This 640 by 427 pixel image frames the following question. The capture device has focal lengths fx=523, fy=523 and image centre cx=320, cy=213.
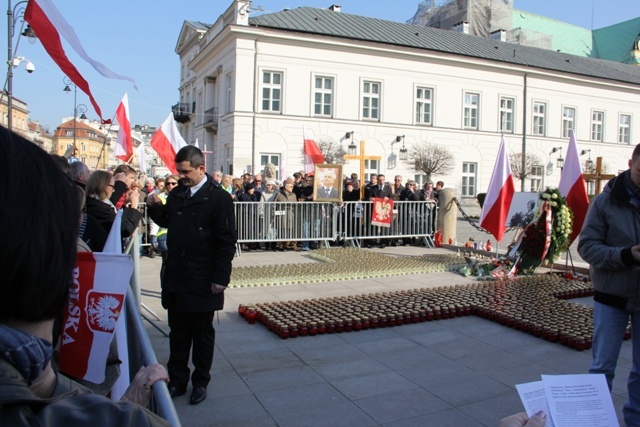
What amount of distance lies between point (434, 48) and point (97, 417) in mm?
37298

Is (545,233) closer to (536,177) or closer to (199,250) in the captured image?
(199,250)

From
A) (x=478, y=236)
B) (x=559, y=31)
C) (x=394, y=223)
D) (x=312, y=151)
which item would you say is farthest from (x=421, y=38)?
(x=559, y=31)

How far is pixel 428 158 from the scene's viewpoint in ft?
115

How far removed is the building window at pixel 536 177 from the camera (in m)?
39.5

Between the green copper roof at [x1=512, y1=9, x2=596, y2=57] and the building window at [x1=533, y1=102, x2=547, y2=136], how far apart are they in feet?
72.1

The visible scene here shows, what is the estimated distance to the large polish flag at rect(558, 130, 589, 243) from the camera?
9727 millimetres

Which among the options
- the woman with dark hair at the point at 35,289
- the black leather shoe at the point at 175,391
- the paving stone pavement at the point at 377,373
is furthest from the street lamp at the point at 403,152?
the woman with dark hair at the point at 35,289

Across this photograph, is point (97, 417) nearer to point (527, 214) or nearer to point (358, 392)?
point (358, 392)

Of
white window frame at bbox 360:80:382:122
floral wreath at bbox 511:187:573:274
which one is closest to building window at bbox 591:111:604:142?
white window frame at bbox 360:80:382:122

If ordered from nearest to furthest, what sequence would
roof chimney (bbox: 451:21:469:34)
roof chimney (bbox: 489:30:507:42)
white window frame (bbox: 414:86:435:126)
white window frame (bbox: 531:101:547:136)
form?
white window frame (bbox: 414:86:435:126) → white window frame (bbox: 531:101:547:136) → roof chimney (bbox: 451:21:469:34) → roof chimney (bbox: 489:30:507:42)

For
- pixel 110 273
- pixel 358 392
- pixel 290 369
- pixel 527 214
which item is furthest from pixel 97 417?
pixel 527 214

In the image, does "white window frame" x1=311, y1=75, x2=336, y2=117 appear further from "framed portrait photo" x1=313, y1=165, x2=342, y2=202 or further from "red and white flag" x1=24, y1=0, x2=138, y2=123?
"red and white flag" x1=24, y1=0, x2=138, y2=123

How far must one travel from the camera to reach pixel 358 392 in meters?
4.68

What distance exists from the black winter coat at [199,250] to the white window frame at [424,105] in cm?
3251
